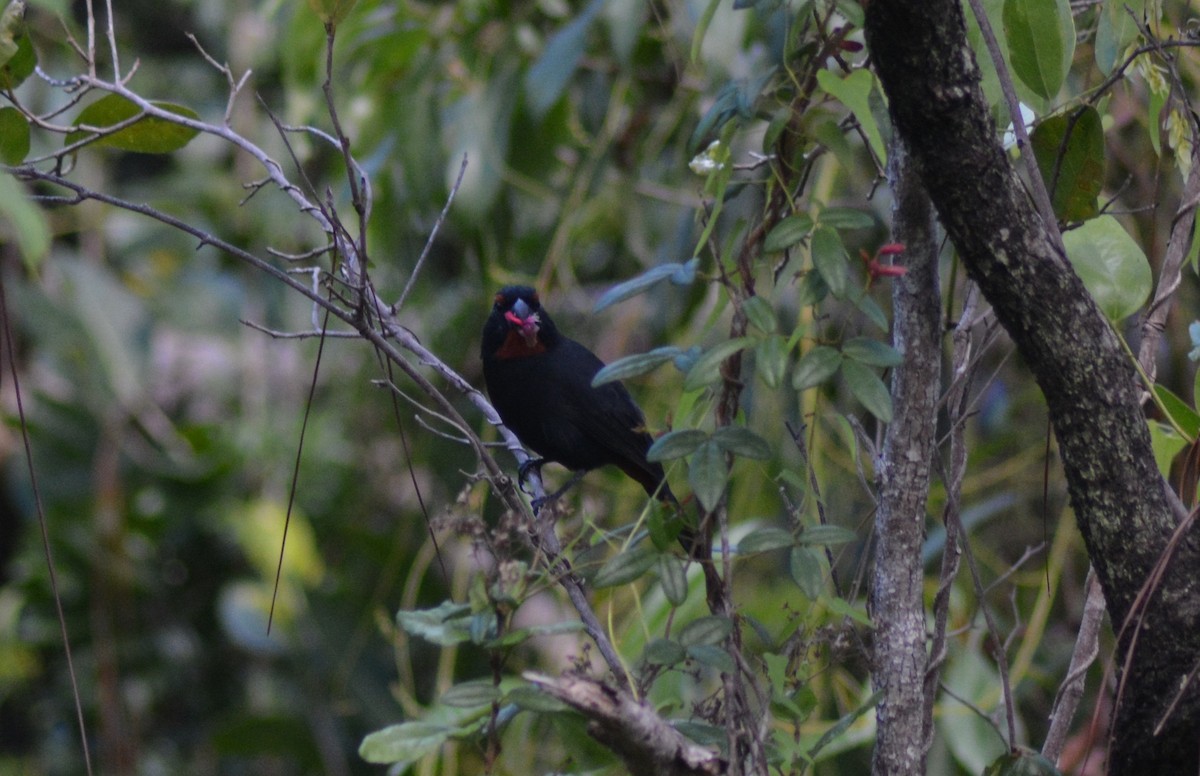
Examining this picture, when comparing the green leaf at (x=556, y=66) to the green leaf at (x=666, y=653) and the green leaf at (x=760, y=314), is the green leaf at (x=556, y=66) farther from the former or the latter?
the green leaf at (x=666, y=653)

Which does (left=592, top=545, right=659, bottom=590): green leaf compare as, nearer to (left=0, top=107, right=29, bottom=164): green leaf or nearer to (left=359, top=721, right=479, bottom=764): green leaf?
(left=359, top=721, right=479, bottom=764): green leaf

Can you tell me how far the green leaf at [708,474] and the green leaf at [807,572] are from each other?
0.12 m

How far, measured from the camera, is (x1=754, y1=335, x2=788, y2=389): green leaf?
1271 millimetres

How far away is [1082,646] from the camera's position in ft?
5.16

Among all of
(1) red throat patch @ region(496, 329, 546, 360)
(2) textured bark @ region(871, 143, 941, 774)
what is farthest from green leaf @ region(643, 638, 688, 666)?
(1) red throat patch @ region(496, 329, 546, 360)

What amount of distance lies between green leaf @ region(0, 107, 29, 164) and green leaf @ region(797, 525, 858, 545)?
3.81 ft

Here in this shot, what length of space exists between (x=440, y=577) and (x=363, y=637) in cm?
38

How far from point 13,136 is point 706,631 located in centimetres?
115

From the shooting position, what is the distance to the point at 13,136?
1.64 m

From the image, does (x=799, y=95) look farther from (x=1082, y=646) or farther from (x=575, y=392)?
(x=575, y=392)

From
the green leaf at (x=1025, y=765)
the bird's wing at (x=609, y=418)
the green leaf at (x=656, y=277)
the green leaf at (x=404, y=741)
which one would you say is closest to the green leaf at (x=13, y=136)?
the green leaf at (x=656, y=277)

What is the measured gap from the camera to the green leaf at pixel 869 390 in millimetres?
1312

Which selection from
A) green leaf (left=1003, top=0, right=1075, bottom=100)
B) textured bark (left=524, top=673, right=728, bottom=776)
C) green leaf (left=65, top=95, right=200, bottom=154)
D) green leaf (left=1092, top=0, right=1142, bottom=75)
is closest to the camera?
textured bark (left=524, top=673, right=728, bottom=776)

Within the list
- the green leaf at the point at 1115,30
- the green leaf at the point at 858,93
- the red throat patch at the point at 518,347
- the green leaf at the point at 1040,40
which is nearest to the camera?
the green leaf at the point at 858,93
